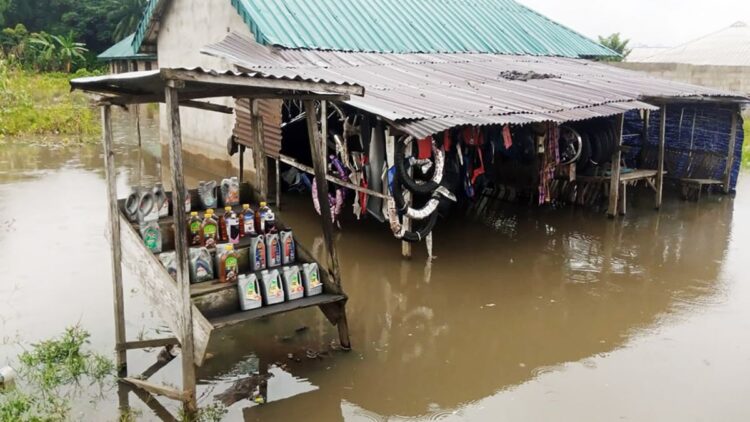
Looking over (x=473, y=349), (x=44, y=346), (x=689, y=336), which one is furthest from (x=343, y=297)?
(x=689, y=336)

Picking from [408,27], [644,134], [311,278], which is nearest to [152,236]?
[311,278]

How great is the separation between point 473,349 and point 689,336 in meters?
2.14

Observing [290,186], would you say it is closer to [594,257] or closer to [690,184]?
[594,257]

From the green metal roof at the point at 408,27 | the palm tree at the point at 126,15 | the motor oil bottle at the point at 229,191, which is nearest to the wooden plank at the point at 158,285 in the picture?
the motor oil bottle at the point at 229,191

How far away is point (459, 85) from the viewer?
9984mm

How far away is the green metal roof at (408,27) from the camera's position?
1112 cm

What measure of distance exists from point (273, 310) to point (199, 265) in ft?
2.18

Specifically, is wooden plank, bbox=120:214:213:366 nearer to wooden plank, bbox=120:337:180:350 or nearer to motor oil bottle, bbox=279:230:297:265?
wooden plank, bbox=120:337:180:350

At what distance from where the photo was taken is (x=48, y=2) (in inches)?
1441

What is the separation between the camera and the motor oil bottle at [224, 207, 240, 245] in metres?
5.28

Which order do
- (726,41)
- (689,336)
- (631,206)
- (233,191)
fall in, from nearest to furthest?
(233,191) → (689,336) → (631,206) → (726,41)

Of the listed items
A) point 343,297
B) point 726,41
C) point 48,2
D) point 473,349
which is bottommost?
point 473,349

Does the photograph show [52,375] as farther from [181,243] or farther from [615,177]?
[615,177]

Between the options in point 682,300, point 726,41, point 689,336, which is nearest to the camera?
point 689,336
